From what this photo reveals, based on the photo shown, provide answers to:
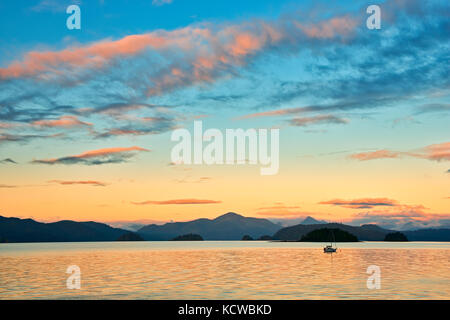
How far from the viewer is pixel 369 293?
187ft
